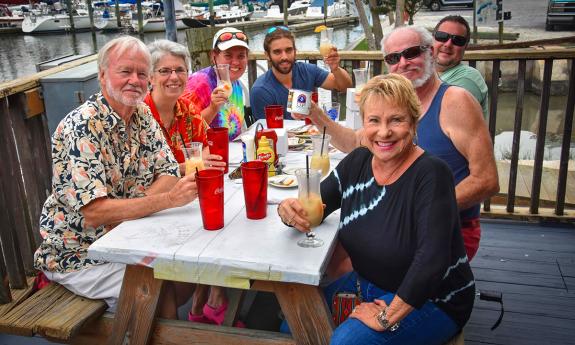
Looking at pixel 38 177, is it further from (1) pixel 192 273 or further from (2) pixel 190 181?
(1) pixel 192 273

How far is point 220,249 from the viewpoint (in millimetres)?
1752

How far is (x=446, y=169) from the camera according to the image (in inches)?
68.7

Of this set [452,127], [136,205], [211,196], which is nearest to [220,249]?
[211,196]

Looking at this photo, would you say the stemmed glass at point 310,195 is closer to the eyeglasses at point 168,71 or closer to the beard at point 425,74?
the beard at point 425,74

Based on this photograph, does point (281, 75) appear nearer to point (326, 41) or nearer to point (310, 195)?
point (326, 41)

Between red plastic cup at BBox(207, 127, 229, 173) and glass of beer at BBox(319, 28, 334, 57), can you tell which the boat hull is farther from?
red plastic cup at BBox(207, 127, 229, 173)

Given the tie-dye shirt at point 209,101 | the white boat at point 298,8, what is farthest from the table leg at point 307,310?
the white boat at point 298,8

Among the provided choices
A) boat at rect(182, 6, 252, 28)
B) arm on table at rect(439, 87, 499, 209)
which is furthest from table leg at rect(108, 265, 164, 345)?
boat at rect(182, 6, 252, 28)

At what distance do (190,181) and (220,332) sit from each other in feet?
1.98

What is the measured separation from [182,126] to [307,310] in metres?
1.54

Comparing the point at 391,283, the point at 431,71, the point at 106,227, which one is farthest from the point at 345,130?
the point at 106,227

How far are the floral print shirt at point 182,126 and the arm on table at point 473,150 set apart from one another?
141cm

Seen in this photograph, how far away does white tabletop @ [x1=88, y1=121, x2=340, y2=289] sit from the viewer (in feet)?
5.47

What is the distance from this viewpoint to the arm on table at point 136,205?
2.01m
